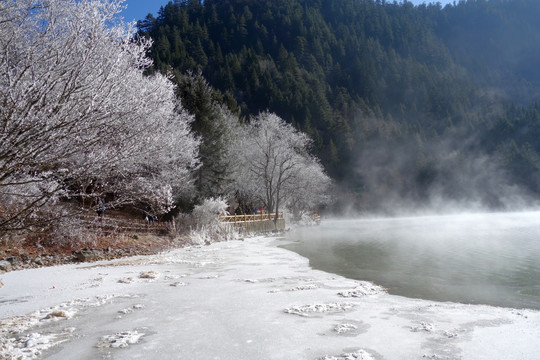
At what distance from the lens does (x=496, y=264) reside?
10859 mm

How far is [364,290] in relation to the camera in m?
7.07

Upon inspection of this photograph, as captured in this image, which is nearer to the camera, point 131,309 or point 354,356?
point 354,356

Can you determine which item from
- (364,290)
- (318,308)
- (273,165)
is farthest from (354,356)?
(273,165)

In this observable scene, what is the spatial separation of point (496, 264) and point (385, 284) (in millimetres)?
4965

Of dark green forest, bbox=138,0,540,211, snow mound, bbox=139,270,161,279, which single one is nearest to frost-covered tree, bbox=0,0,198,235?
snow mound, bbox=139,270,161,279

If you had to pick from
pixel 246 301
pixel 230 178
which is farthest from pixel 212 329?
pixel 230 178

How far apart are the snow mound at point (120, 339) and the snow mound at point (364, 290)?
3616 mm

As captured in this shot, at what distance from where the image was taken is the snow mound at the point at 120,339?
4.15 meters

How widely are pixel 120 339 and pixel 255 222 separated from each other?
22273 mm

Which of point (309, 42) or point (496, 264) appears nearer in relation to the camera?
point (496, 264)

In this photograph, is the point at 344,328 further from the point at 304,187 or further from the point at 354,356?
the point at 304,187

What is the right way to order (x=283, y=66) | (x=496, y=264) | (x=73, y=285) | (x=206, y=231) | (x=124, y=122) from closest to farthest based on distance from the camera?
(x=124, y=122), (x=73, y=285), (x=496, y=264), (x=206, y=231), (x=283, y=66)

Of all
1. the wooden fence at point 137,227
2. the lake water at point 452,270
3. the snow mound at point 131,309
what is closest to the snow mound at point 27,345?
the snow mound at point 131,309

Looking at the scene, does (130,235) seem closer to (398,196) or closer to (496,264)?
(496,264)
